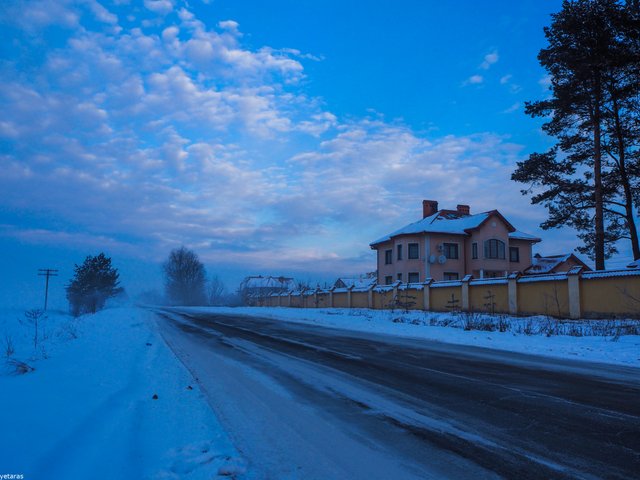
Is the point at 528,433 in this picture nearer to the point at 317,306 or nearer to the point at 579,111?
the point at 579,111

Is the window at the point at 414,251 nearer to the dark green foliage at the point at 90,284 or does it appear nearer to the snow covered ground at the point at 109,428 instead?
the snow covered ground at the point at 109,428

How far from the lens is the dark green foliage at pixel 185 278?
350 feet

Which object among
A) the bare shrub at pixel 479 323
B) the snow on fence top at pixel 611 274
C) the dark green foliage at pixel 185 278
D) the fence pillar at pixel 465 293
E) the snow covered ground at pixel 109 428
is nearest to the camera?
the snow covered ground at pixel 109 428

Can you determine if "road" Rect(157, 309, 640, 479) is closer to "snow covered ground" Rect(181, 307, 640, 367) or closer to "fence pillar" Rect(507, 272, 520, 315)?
"snow covered ground" Rect(181, 307, 640, 367)

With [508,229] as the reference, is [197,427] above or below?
below

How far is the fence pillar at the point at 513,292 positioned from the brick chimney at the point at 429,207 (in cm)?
2827

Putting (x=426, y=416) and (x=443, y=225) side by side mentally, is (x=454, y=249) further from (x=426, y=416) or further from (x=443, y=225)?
(x=426, y=416)

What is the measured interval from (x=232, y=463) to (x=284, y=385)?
11.4ft

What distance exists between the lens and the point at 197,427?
481 cm

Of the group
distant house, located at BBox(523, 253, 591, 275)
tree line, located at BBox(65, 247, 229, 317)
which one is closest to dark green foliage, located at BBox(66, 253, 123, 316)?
tree line, located at BBox(65, 247, 229, 317)

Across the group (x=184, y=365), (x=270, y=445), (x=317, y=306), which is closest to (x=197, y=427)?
(x=270, y=445)

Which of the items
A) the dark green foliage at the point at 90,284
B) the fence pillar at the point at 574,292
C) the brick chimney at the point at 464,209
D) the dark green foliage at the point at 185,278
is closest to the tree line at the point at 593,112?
the fence pillar at the point at 574,292

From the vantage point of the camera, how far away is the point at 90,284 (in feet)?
233

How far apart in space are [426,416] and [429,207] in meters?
46.7
